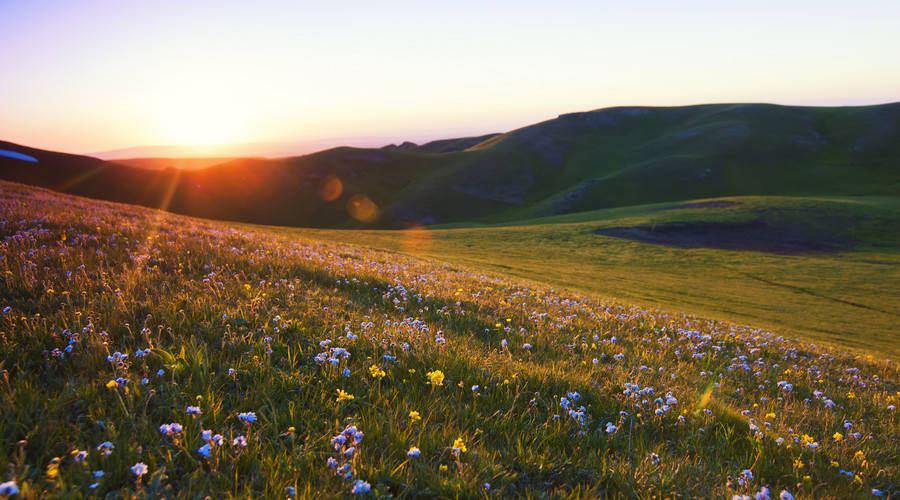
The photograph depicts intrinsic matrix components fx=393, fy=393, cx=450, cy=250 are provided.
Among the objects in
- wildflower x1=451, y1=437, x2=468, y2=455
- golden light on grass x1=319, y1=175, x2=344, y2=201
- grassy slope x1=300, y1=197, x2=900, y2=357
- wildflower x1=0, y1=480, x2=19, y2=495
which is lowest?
grassy slope x1=300, y1=197, x2=900, y2=357

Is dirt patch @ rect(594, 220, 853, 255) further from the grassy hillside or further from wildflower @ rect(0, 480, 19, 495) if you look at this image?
wildflower @ rect(0, 480, 19, 495)

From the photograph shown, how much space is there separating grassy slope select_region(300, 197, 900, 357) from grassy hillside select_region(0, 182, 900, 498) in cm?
1972

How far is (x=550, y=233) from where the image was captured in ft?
191

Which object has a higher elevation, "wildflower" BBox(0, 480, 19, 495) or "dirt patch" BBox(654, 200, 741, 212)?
"wildflower" BBox(0, 480, 19, 495)

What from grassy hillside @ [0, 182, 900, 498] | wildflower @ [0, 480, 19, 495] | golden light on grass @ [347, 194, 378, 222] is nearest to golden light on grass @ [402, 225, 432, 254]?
grassy hillside @ [0, 182, 900, 498]

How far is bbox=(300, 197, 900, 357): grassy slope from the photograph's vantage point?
87.8 ft

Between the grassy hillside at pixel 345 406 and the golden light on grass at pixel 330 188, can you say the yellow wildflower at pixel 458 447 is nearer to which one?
the grassy hillside at pixel 345 406

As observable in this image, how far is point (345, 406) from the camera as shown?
384 cm

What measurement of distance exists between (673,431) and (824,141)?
7082 inches

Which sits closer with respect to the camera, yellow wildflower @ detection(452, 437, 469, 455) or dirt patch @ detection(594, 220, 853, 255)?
yellow wildflower @ detection(452, 437, 469, 455)

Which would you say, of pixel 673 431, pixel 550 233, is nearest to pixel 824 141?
pixel 550 233

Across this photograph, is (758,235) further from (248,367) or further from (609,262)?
(248,367)

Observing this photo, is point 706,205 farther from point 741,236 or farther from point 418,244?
point 418,244

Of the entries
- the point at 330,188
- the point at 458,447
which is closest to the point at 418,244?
the point at 458,447
